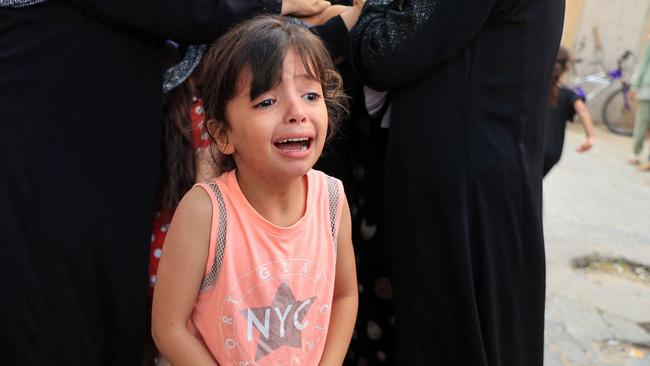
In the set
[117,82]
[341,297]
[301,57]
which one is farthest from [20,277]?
[301,57]

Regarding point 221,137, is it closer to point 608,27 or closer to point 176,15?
point 176,15

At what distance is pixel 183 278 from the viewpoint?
1462 millimetres

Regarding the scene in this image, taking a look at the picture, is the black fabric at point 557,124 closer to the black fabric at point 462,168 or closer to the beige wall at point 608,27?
the black fabric at point 462,168

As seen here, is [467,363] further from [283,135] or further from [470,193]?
[283,135]

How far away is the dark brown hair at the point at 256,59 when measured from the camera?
140 cm

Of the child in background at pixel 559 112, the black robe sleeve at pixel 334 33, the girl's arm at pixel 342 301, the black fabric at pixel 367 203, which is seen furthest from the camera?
the child in background at pixel 559 112

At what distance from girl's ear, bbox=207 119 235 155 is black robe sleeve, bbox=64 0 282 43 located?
0.38 m

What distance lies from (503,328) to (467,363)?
161 millimetres

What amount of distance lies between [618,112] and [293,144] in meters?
11.7

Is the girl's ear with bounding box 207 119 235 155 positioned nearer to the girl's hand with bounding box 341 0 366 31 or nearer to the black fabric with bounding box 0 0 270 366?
the black fabric with bounding box 0 0 270 366

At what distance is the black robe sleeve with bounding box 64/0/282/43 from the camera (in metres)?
1.73

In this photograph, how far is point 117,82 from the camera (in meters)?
1.82

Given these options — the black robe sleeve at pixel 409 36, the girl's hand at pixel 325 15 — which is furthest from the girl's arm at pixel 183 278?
the girl's hand at pixel 325 15

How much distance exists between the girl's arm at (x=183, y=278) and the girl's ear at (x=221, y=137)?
10cm
